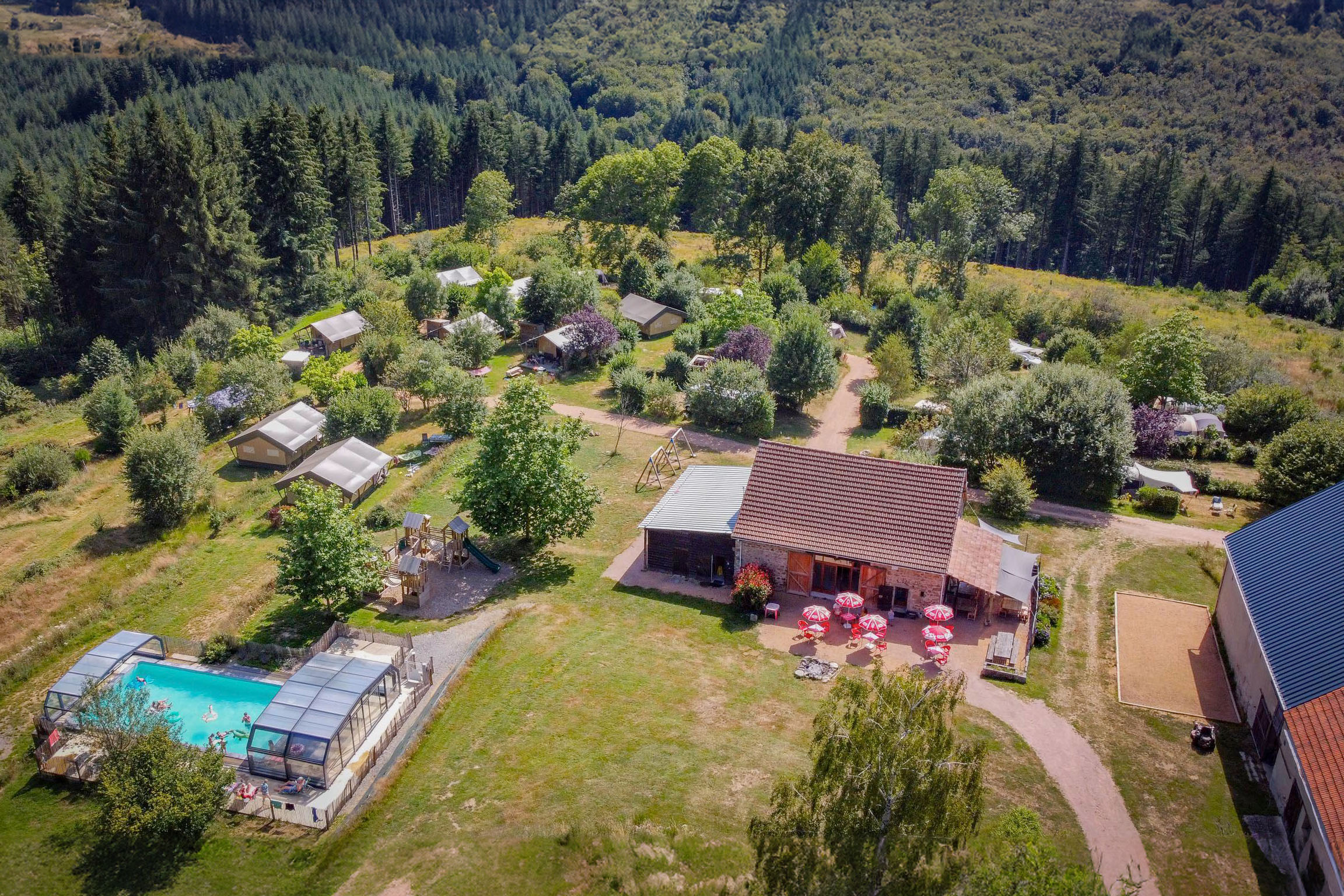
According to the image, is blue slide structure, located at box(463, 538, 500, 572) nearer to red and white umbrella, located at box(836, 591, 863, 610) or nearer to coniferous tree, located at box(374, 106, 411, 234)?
red and white umbrella, located at box(836, 591, 863, 610)

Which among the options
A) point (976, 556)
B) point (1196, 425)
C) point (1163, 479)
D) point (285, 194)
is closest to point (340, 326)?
point (285, 194)

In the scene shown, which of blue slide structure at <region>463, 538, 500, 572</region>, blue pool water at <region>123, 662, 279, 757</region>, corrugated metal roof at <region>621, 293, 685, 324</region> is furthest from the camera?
corrugated metal roof at <region>621, 293, 685, 324</region>

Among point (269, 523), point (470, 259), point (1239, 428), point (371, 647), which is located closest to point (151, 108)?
point (470, 259)

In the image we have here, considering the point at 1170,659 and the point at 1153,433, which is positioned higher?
the point at 1170,659

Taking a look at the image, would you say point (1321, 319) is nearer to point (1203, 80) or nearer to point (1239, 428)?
point (1239, 428)

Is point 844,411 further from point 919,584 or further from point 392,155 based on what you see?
point 392,155

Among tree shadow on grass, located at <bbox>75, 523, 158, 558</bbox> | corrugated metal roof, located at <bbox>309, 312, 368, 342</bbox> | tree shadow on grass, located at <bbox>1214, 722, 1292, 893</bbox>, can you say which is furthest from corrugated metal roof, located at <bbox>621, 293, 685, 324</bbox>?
tree shadow on grass, located at <bbox>1214, 722, 1292, 893</bbox>
